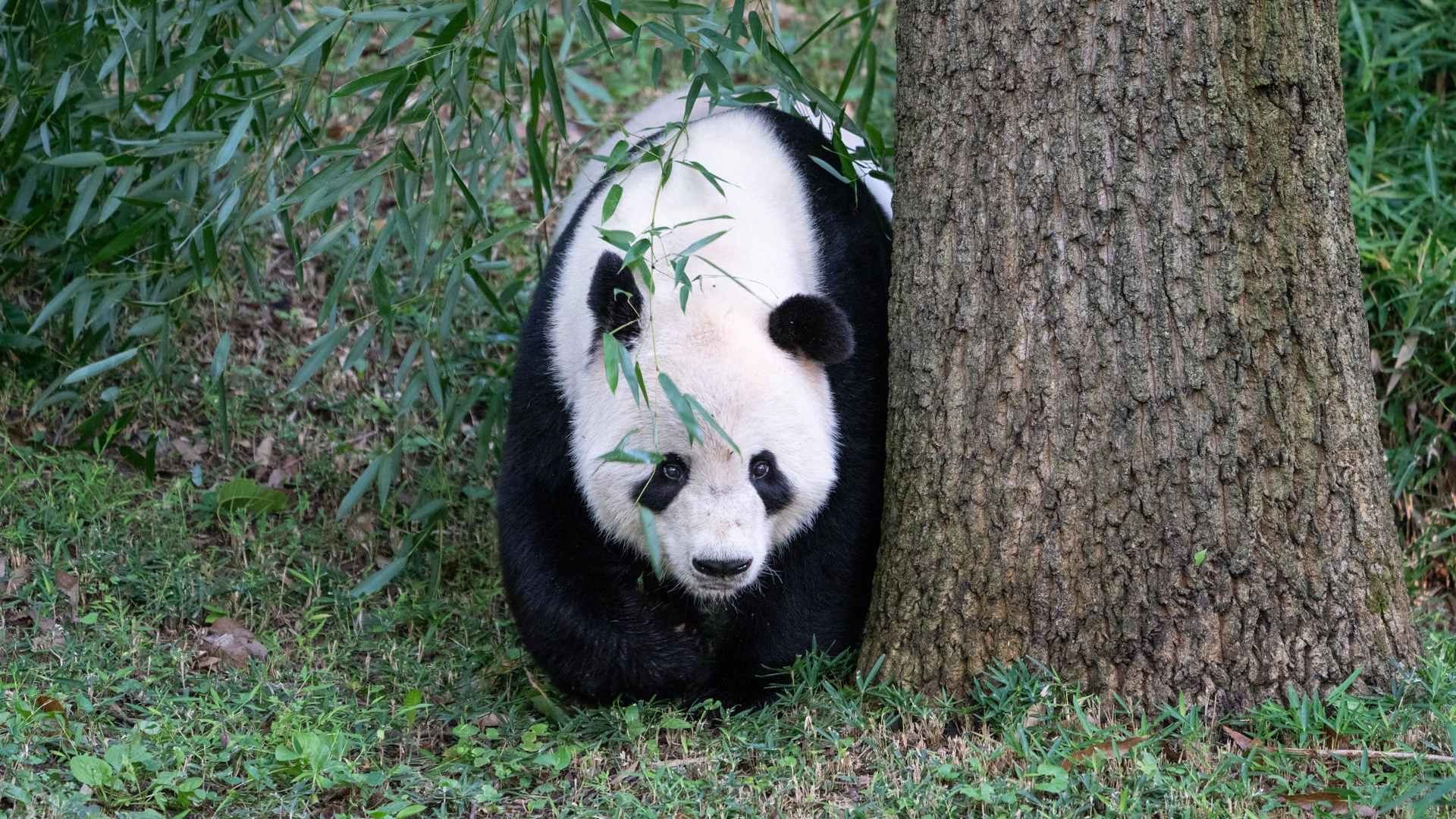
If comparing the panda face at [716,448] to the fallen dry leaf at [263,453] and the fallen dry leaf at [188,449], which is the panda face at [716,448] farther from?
the fallen dry leaf at [188,449]

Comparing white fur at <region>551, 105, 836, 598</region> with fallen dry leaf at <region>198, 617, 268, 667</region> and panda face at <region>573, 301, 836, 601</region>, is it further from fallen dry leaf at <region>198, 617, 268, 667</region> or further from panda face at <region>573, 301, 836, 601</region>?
fallen dry leaf at <region>198, 617, 268, 667</region>

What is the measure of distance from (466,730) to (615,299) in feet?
3.68

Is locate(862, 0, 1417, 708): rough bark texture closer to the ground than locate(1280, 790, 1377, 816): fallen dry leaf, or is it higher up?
higher up

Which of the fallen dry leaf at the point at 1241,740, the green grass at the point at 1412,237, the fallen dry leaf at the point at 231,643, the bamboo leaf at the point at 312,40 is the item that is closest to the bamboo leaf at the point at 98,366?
the fallen dry leaf at the point at 231,643

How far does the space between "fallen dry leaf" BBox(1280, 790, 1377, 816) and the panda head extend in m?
1.28

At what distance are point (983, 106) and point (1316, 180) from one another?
0.75 metres

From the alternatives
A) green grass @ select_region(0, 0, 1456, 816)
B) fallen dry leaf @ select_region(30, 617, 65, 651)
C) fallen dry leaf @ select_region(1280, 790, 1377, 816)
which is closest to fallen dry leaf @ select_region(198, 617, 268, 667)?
green grass @ select_region(0, 0, 1456, 816)

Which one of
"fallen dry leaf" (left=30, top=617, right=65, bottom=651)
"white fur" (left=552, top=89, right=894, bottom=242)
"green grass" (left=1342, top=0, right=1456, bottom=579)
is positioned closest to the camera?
"fallen dry leaf" (left=30, top=617, right=65, bottom=651)

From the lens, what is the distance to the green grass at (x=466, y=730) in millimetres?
2936

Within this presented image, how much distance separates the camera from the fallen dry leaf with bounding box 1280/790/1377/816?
9.11ft

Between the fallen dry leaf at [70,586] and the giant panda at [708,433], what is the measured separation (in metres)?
1.26

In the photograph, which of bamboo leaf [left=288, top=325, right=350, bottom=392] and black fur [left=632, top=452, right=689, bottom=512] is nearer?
black fur [left=632, top=452, right=689, bottom=512]

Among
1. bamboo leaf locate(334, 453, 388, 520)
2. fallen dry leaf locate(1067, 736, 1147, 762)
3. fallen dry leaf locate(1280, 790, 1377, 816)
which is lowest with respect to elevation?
fallen dry leaf locate(1280, 790, 1377, 816)

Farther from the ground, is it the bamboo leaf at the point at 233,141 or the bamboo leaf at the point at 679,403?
the bamboo leaf at the point at 233,141
